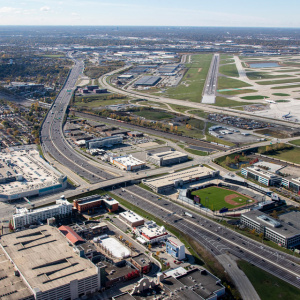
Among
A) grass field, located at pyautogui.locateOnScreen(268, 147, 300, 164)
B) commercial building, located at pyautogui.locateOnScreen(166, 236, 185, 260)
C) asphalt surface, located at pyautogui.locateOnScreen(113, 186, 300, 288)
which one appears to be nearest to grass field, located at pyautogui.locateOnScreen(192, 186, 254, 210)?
asphalt surface, located at pyautogui.locateOnScreen(113, 186, 300, 288)

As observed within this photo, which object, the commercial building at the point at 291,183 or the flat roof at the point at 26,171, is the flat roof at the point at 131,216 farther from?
the commercial building at the point at 291,183

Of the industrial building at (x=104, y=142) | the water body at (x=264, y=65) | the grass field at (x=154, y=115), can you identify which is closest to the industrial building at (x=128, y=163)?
the industrial building at (x=104, y=142)

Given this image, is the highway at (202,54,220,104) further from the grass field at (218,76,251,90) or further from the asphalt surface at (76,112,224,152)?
the asphalt surface at (76,112,224,152)

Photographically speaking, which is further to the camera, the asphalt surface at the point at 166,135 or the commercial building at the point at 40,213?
the asphalt surface at the point at 166,135

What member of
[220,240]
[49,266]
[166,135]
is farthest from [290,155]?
[49,266]

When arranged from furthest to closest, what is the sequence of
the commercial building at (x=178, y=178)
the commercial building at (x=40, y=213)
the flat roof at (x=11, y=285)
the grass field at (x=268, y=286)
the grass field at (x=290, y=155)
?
1. the grass field at (x=290, y=155)
2. the commercial building at (x=178, y=178)
3. the commercial building at (x=40, y=213)
4. the grass field at (x=268, y=286)
5. the flat roof at (x=11, y=285)

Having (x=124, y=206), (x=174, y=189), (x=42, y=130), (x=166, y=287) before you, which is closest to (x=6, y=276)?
(x=166, y=287)
